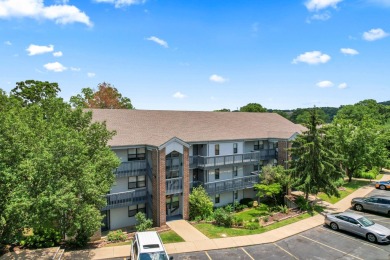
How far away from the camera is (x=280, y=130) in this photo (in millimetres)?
38312

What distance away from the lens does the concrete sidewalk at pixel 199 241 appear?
60.9 feet

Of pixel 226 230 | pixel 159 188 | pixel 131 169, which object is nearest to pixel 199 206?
pixel 226 230

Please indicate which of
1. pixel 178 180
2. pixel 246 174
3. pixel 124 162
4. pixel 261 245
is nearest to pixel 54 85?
pixel 124 162

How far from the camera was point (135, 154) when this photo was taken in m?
26.1

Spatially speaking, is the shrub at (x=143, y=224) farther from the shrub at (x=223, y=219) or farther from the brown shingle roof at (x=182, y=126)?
the brown shingle roof at (x=182, y=126)

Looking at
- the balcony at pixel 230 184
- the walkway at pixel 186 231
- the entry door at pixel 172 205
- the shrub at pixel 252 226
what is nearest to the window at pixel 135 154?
the entry door at pixel 172 205

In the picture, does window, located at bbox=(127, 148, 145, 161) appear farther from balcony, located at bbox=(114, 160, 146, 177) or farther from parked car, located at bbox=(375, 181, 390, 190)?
parked car, located at bbox=(375, 181, 390, 190)

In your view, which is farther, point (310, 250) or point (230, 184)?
point (230, 184)

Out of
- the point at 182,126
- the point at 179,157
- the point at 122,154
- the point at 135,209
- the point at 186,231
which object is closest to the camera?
the point at 186,231

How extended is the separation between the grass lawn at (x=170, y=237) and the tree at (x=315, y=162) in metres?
14.3

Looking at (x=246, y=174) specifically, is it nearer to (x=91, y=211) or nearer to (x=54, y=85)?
(x=91, y=211)

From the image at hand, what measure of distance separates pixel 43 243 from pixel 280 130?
30.6 m

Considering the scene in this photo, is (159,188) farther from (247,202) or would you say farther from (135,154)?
(247,202)

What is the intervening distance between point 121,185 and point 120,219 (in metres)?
3.20
